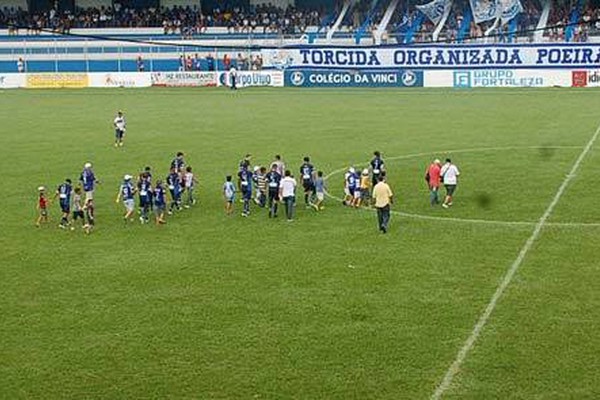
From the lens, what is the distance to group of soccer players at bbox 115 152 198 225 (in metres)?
23.7

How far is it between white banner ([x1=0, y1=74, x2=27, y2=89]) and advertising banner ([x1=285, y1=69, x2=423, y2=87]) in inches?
726

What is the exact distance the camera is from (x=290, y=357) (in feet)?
47.3

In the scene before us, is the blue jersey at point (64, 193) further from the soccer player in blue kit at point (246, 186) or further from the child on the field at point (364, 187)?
the child on the field at point (364, 187)

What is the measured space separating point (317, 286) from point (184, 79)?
49622mm

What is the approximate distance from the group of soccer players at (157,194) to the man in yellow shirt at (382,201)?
5.16 metres

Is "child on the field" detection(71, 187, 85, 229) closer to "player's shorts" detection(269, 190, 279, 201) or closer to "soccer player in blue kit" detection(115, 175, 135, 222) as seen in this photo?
"soccer player in blue kit" detection(115, 175, 135, 222)

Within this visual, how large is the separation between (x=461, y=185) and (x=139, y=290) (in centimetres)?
1271

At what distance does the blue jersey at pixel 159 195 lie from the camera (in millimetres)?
23703

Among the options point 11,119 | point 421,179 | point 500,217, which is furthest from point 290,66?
point 500,217

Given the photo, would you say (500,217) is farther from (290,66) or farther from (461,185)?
(290,66)

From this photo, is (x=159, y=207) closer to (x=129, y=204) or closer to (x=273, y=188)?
(x=129, y=204)

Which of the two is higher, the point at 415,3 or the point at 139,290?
the point at 415,3

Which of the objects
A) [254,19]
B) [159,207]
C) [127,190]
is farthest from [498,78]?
[127,190]

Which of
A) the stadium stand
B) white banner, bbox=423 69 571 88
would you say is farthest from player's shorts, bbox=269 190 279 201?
the stadium stand
